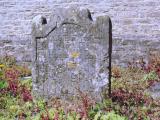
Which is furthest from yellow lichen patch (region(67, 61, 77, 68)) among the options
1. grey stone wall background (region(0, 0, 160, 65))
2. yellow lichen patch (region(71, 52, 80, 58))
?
grey stone wall background (region(0, 0, 160, 65))

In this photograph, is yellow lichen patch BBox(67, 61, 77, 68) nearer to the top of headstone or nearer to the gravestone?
the gravestone

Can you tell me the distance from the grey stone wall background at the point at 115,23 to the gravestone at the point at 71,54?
3.87 meters

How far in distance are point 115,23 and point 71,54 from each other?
13.4 ft

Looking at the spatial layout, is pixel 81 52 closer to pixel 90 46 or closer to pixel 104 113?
pixel 90 46

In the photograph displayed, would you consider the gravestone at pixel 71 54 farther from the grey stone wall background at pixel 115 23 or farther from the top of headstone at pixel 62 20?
the grey stone wall background at pixel 115 23

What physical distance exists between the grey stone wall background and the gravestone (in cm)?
387

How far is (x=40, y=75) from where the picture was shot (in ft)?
26.2

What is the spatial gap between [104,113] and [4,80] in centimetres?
246

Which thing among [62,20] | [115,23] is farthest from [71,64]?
[115,23]

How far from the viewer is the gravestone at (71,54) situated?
24.9ft

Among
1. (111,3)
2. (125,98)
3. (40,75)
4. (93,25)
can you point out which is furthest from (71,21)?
(111,3)

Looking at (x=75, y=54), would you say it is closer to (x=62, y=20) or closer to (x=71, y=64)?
(x=71, y=64)

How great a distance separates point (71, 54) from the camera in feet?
25.7

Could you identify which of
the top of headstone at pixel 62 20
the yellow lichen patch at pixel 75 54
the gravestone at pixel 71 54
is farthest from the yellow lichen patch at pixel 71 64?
the top of headstone at pixel 62 20
